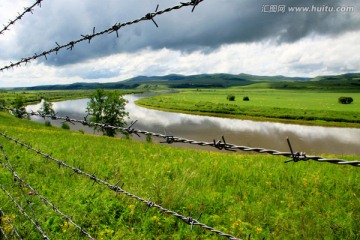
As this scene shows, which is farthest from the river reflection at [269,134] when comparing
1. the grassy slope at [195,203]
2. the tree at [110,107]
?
the grassy slope at [195,203]

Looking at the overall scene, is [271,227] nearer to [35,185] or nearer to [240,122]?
[35,185]

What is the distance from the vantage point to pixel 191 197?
6258 mm

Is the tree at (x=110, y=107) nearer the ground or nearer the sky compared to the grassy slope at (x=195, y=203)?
nearer the ground

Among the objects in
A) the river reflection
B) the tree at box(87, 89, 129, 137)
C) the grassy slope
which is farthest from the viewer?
the tree at box(87, 89, 129, 137)

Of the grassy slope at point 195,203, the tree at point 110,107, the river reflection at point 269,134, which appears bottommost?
the river reflection at point 269,134

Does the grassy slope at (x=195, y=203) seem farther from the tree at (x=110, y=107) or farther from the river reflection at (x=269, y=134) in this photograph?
the tree at (x=110, y=107)

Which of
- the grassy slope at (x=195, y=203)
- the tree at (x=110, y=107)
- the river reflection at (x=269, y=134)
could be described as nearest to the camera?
the grassy slope at (x=195, y=203)

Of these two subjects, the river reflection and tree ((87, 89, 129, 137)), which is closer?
the river reflection

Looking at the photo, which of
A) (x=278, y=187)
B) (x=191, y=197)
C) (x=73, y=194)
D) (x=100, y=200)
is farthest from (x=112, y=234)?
(x=278, y=187)

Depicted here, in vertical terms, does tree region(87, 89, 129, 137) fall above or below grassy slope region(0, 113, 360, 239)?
below

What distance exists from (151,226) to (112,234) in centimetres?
69

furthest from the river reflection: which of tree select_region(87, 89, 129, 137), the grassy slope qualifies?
the grassy slope

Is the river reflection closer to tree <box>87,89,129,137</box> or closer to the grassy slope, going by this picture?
tree <box>87,89,129,137</box>

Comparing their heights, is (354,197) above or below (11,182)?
below
